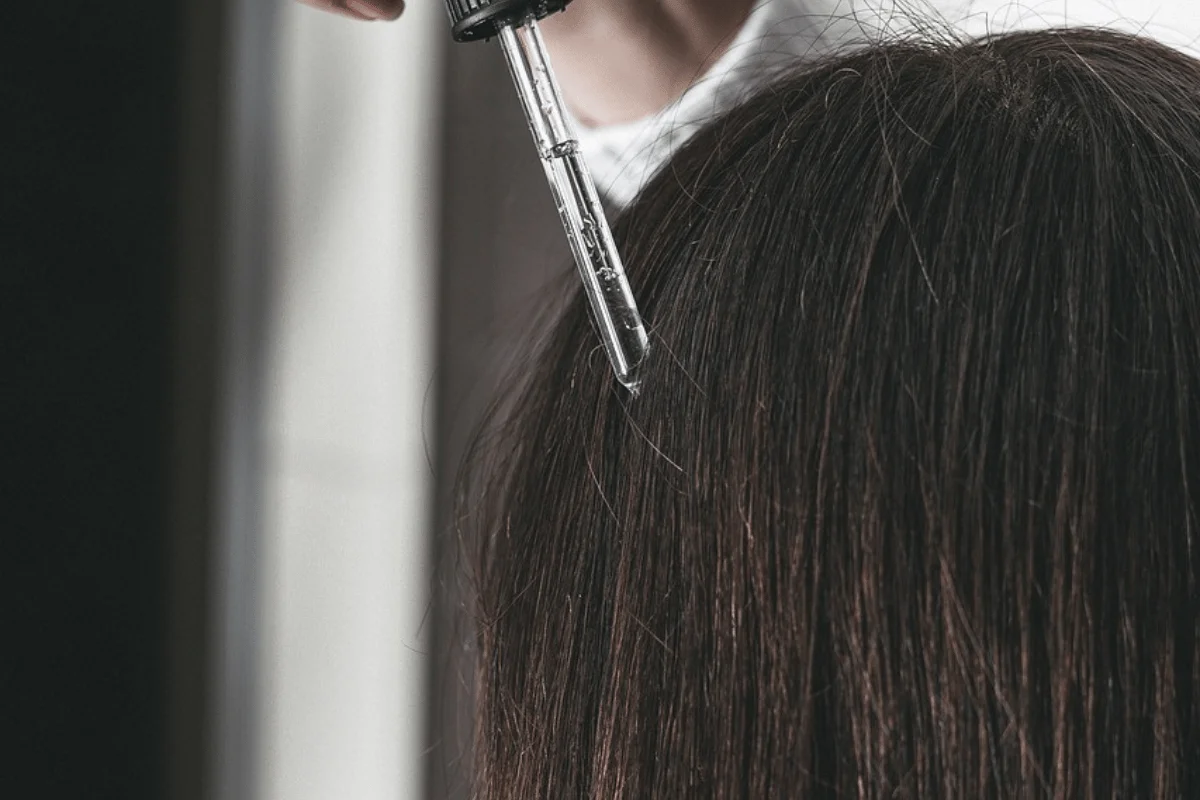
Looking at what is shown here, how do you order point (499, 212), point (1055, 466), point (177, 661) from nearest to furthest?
point (1055, 466), point (177, 661), point (499, 212)

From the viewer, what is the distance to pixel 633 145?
0.45 m

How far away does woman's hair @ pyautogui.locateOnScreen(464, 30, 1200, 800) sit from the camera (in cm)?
24

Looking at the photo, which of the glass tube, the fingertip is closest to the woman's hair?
the glass tube

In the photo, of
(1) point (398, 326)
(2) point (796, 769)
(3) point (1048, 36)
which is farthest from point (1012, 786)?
(1) point (398, 326)

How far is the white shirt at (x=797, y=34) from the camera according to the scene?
0.39m

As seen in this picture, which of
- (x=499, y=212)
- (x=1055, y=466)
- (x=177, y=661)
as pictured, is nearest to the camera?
(x=1055, y=466)

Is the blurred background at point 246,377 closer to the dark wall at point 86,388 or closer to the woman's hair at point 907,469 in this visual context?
the dark wall at point 86,388

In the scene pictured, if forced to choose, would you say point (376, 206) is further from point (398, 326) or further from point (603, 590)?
point (603, 590)

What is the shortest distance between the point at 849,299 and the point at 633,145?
21cm

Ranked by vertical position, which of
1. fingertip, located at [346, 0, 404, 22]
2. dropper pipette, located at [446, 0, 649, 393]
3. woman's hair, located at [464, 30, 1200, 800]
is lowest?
woman's hair, located at [464, 30, 1200, 800]

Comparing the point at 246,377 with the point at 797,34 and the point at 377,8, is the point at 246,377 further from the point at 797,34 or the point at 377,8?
the point at 797,34

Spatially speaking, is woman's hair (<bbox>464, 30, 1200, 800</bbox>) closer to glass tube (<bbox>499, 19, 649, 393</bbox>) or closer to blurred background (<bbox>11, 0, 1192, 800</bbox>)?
glass tube (<bbox>499, 19, 649, 393</bbox>)

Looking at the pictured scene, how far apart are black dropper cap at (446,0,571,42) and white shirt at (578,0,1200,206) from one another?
8 cm

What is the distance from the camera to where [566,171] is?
0.31m
